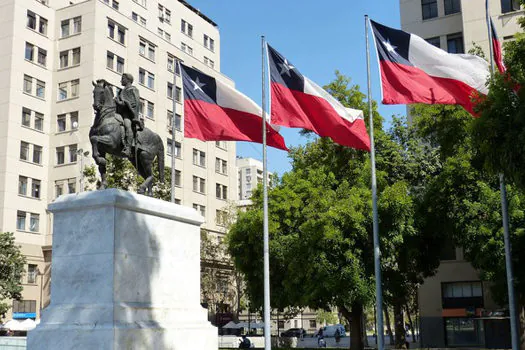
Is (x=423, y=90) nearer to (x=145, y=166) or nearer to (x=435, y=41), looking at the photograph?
(x=145, y=166)

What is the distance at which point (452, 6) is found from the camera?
184 ft

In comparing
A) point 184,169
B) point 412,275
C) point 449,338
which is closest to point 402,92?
point 412,275

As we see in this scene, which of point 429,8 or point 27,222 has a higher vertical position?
point 429,8

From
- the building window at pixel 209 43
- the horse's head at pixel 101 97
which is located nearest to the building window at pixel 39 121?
the building window at pixel 209 43

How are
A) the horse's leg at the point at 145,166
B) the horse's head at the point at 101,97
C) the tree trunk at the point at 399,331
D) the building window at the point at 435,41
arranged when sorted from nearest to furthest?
the horse's head at the point at 101,97 → the horse's leg at the point at 145,166 → the tree trunk at the point at 399,331 → the building window at the point at 435,41

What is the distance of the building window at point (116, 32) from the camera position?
69.6m

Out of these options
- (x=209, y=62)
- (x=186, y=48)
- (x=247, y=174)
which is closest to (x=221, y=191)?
(x=209, y=62)

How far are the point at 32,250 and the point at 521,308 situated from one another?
4330 centimetres

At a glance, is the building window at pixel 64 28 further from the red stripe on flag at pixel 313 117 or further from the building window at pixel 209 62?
the red stripe on flag at pixel 313 117

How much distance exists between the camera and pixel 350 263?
3631 centimetres

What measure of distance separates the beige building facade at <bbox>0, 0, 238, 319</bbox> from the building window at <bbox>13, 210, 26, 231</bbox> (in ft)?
0.31

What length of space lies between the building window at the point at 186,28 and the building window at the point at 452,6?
40.3 meters

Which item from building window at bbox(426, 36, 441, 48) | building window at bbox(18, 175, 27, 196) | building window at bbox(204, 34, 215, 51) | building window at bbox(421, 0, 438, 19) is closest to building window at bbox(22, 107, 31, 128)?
building window at bbox(18, 175, 27, 196)

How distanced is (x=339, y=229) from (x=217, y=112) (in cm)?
1395
